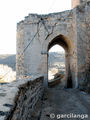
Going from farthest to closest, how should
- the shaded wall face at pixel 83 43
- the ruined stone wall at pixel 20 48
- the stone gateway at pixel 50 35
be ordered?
the ruined stone wall at pixel 20 48, the stone gateway at pixel 50 35, the shaded wall face at pixel 83 43

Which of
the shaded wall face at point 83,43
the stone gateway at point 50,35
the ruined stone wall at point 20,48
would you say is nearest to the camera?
the shaded wall face at point 83,43

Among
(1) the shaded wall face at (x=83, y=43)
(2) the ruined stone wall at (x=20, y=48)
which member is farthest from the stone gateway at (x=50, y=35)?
(2) the ruined stone wall at (x=20, y=48)

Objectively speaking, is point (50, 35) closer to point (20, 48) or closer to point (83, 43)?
point (83, 43)

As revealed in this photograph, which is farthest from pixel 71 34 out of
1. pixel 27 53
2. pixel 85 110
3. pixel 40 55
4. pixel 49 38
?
pixel 85 110

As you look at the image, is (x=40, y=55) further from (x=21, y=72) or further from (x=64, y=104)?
(x=64, y=104)

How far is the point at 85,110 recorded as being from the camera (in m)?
3.85

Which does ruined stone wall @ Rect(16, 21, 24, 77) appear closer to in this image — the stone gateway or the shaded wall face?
the stone gateway

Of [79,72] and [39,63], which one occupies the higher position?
[39,63]

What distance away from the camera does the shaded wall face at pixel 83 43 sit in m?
6.87

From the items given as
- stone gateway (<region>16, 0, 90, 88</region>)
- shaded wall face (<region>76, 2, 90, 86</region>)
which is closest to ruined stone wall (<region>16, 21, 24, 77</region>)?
stone gateway (<region>16, 0, 90, 88</region>)

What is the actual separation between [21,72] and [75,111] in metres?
5.06

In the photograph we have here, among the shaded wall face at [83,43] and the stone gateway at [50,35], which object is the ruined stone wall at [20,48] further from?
the shaded wall face at [83,43]

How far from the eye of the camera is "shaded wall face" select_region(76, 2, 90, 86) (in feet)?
22.5

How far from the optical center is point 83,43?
23.0ft
